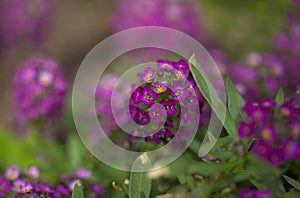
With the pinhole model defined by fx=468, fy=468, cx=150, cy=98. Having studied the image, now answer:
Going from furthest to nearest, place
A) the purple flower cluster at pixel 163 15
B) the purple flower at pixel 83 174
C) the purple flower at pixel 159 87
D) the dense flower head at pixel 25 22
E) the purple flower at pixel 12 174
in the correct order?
the dense flower head at pixel 25 22, the purple flower cluster at pixel 163 15, the purple flower at pixel 83 174, the purple flower at pixel 12 174, the purple flower at pixel 159 87

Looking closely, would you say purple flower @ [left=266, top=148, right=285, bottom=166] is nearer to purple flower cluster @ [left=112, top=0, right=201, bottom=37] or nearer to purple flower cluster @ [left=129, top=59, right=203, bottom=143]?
purple flower cluster @ [left=129, top=59, right=203, bottom=143]

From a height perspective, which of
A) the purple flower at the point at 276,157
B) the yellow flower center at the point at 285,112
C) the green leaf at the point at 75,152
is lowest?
the purple flower at the point at 276,157

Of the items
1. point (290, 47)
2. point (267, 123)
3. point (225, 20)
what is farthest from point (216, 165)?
point (225, 20)

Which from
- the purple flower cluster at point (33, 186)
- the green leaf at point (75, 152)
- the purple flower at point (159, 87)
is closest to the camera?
the purple flower at point (159, 87)

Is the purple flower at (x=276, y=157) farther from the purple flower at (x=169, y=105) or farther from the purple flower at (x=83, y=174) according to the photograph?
the purple flower at (x=83, y=174)

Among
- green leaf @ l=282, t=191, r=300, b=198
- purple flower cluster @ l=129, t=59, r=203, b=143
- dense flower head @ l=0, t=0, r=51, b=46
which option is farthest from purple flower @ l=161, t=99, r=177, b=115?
dense flower head @ l=0, t=0, r=51, b=46

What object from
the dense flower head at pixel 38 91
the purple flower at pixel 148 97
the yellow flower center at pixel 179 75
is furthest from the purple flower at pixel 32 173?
the yellow flower center at pixel 179 75
